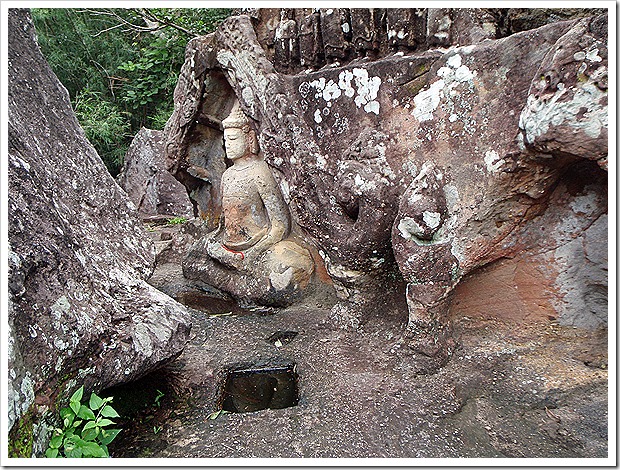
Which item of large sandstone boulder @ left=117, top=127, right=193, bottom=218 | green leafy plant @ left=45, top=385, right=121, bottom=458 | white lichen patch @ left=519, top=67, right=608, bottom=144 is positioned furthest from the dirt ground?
large sandstone boulder @ left=117, top=127, right=193, bottom=218

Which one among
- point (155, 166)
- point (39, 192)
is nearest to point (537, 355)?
point (39, 192)

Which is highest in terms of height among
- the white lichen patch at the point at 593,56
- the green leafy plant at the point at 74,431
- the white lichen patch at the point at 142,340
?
the white lichen patch at the point at 593,56

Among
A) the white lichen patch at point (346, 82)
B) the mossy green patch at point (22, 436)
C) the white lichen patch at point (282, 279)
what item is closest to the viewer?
the mossy green patch at point (22, 436)

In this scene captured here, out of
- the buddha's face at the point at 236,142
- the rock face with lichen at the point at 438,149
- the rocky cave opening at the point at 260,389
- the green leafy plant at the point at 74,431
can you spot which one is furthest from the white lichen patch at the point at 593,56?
the buddha's face at the point at 236,142

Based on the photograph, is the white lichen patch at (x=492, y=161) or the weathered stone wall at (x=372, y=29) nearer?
the white lichen patch at (x=492, y=161)

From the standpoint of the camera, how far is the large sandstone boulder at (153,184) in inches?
298

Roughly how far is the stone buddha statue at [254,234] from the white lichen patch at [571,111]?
1934mm

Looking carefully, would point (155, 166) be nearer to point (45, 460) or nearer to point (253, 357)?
point (253, 357)

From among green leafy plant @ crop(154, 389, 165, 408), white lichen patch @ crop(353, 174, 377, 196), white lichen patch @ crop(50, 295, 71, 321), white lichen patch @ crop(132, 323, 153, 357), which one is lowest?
green leafy plant @ crop(154, 389, 165, 408)

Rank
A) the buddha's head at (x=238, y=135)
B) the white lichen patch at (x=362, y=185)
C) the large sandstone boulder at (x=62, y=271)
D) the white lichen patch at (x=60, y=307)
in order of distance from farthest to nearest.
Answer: the buddha's head at (x=238, y=135), the white lichen patch at (x=362, y=185), the white lichen patch at (x=60, y=307), the large sandstone boulder at (x=62, y=271)

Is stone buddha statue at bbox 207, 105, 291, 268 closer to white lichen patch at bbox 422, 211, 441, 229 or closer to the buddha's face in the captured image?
the buddha's face

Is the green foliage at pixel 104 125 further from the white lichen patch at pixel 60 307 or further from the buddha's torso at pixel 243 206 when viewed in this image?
the white lichen patch at pixel 60 307

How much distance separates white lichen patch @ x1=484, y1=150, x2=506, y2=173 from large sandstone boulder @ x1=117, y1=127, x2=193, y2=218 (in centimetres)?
577

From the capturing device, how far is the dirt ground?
208 centimetres
